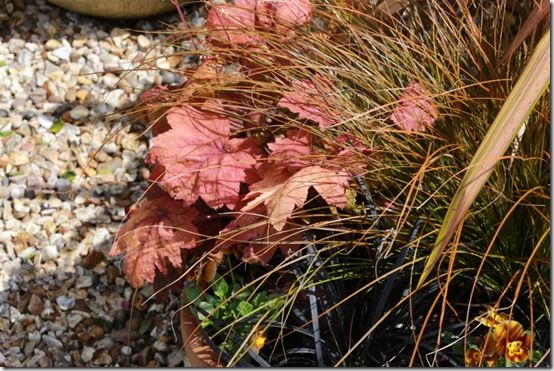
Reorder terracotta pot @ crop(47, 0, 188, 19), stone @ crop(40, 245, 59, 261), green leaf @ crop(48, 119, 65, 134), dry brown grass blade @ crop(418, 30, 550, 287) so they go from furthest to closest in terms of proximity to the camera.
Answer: terracotta pot @ crop(47, 0, 188, 19), green leaf @ crop(48, 119, 65, 134), stone @ crop(40, 245, 59, 261), dry brown grass blade @ crop(418, 30, 550, 287)

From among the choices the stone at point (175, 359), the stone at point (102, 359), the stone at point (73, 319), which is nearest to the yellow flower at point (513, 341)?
the stone at point (175, 359)

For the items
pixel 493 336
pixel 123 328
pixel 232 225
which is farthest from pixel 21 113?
pixel 493 336

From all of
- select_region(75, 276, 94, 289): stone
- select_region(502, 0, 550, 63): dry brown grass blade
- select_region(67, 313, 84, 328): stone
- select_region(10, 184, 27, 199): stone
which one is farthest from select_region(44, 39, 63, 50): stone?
select_region(502, 0, 550, 63): dry brown grass blade

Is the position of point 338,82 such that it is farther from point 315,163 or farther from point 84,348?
point 84,348

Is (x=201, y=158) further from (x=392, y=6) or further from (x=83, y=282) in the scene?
(x=83, y=282)

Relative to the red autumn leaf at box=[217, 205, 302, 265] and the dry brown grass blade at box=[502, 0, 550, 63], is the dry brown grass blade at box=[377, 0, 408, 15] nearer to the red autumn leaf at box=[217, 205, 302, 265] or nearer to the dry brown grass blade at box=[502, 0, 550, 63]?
the dry brown grass blade at box=[502, 0, 550, 63]

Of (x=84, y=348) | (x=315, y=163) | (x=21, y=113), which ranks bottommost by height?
(x=84, y=348)

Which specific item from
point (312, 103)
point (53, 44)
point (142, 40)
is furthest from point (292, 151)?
point (53, 44)
